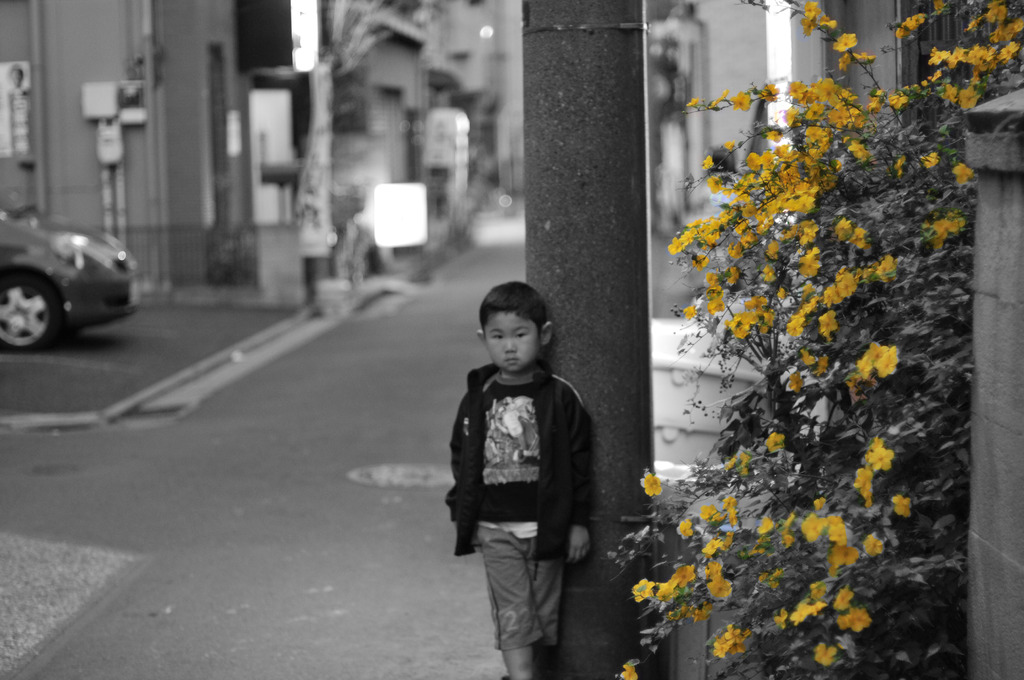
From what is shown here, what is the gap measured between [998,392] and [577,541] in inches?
76.1

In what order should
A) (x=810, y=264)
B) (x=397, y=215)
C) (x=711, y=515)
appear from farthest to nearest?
(x=397, y=215) < (x=711, y=515) < (x=810, y=264)

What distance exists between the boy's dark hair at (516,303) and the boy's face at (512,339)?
0.05 ft

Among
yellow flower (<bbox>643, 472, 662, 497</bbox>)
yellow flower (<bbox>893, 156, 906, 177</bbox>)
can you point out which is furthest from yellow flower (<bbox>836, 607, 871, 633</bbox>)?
yellow flower (<bbox>893, 156, 906, 177</bbox>)

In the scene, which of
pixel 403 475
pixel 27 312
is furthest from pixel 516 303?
pixel 27 312

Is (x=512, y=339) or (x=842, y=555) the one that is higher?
(x=512, y=339)

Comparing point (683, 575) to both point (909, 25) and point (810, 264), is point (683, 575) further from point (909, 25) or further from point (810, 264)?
point (909, 25)

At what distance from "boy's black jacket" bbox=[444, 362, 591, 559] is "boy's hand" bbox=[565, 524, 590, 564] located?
2 cm

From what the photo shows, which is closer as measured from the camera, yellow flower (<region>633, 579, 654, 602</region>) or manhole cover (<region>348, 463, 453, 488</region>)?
yellow flower (<region>633, 579, 654, 602</region>)

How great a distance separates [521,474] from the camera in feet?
15.6

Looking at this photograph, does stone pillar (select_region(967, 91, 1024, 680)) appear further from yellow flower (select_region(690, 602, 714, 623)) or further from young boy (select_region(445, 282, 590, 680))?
young boy (select_region(445, 282, 590, 680))

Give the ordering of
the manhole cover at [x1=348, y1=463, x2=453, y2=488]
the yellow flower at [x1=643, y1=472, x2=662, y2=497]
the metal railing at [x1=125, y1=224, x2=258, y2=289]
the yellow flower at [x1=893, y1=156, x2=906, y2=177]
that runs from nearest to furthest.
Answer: the yellow flower at [x1=893, y1=156, x2=906, y2=177] < the yellow flower at [x1=643, y1=472, x2=662, y2=497] < the manhole cover at [x1=348, y1=463, x2=453, y2=488] < the metal railing at [x1=125, y1=224, x2=258, y2=289]

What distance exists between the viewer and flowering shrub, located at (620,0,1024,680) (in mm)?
3277

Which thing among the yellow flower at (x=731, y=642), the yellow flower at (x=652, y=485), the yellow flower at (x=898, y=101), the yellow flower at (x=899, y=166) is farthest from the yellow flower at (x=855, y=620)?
the yellow flower at (x=898, y=101)

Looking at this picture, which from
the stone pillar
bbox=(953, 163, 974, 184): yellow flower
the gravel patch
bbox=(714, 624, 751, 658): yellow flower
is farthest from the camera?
the gravel patch
